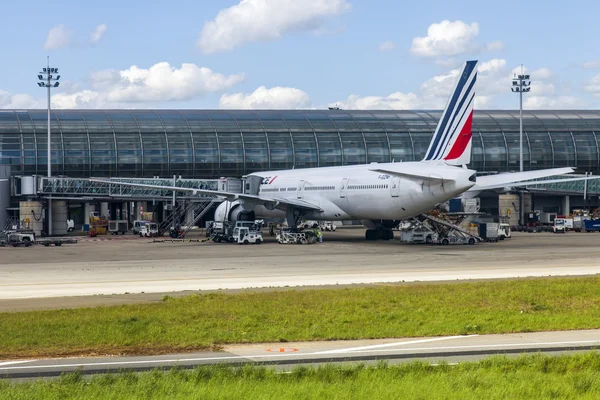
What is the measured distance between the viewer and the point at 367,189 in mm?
68500

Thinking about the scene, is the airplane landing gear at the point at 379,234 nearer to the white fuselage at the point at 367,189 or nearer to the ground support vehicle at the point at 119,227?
the white fuselage at the point at 367,189

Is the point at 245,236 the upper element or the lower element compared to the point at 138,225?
lower

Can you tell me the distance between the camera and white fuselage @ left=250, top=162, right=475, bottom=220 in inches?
2389

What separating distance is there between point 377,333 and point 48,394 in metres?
9.67

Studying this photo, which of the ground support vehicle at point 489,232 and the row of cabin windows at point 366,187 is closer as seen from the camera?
the row of cabin windows at point 366,187

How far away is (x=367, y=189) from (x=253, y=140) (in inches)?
1726

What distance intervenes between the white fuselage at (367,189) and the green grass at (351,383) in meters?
42.5

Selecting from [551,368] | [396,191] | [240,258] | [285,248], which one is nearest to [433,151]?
[396,191]

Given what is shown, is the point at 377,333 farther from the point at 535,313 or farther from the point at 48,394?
the point at 48,394

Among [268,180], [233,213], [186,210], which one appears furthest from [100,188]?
[268,180]

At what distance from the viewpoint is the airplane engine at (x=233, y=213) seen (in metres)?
79.8

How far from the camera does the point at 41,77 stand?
9506cm

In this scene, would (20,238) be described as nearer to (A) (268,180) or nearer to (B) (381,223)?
(A) (268,180)

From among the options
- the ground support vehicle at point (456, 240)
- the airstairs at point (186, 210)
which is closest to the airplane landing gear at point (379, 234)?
the ground support vehicle at point (456, 240)
